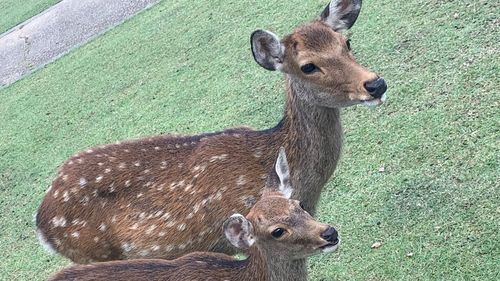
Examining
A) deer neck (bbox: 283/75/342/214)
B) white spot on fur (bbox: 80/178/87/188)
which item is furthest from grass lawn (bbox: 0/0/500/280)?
white spot on fur (bbox: 80/178/87/188)

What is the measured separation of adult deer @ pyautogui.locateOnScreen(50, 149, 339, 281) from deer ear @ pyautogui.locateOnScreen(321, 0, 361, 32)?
95 cm

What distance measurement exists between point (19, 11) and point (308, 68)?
1166 cm

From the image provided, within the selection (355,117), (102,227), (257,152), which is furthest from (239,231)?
(355,117)

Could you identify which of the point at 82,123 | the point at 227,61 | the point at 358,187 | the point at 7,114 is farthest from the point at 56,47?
the point at 358,187

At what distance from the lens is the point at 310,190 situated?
12.2 feet

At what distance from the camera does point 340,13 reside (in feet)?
12.7

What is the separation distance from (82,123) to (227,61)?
1.84 meters

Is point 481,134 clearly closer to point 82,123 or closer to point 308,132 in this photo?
point 308,132

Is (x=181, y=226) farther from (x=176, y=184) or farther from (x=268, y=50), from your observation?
(x=268, y=50)

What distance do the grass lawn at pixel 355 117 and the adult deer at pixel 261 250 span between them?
2.68 feet

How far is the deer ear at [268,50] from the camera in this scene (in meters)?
3.56

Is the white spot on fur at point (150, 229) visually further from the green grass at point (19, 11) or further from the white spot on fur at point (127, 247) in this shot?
A: the green grass at point (19, 11)

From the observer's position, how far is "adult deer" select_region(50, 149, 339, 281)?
10.3 ft

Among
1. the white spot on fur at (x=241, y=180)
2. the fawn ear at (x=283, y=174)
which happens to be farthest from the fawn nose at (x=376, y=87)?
the white spot on fur at (x=241, y=180)
